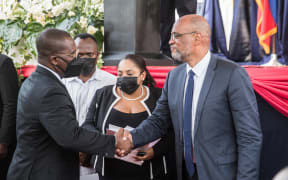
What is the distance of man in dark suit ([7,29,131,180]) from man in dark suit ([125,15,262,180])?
0.60 metres

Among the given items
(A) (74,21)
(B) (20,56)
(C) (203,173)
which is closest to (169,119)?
(C) (203,173)

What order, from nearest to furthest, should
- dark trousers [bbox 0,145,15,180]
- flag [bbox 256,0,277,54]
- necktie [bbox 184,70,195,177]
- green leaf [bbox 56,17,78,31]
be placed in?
necktie [bbox 184,70,195,177] < dark trousers [bbox 0,145,15,180] < green leaf [bbox 56,17,78,31] < flag [bbox 256,0,277,54]

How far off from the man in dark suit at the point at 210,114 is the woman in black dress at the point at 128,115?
34cm

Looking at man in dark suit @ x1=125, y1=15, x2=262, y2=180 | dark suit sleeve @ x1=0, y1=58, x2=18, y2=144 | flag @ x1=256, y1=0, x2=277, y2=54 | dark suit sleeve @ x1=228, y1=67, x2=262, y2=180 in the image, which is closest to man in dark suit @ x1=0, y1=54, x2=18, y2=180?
dark suit sleeve @ x1=0, y1=58, x2=18, y2=144

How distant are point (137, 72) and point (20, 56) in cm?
128

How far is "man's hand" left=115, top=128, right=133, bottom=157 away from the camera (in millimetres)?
2177

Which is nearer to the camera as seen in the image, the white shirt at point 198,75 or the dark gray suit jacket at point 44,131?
the dark gray suit jacket at point 44,131

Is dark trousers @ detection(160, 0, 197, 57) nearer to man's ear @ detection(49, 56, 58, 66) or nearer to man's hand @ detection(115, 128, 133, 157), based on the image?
man's hand @ detection(115, 128, 133, 157)

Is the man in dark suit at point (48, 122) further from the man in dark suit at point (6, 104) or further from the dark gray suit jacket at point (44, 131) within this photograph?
the man in dark suit at point (6, 104)

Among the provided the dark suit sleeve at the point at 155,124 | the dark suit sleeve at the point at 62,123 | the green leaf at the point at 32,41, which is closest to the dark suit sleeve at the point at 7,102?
the green leaf at the point at 32,41

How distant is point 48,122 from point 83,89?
93 cm

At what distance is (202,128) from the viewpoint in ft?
6.12

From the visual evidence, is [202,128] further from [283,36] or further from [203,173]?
[283,36]

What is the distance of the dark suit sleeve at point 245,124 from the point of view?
70.2 inches
